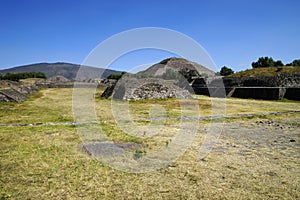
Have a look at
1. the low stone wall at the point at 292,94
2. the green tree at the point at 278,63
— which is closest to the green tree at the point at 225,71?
the green tree at the point at 278,63

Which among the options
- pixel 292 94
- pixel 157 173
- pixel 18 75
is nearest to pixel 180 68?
pixel 292 94

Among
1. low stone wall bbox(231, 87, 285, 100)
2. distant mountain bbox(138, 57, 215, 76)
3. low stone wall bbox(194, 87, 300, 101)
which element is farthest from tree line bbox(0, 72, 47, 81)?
low stone wall bbox(231, 87, 285, 100)

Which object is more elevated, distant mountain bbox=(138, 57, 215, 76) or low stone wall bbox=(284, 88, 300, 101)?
distant mountain bbox=(138, 57, 215, 76)

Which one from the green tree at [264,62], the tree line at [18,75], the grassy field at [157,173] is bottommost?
→ the grassy field at [157,173]

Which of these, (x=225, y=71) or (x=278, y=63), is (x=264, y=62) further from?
(x=225, y=71)

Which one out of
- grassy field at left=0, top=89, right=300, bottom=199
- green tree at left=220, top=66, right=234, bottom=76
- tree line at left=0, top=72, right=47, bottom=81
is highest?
green tree at left=220, top=66, right=234, bottom=76

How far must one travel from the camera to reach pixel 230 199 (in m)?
3.37

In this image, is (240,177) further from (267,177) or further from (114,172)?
(114,172)

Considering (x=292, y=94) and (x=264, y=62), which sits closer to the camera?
(x=292, y=94)

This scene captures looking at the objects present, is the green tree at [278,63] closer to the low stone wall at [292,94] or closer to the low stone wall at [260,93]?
the low stone wall at [260,93]

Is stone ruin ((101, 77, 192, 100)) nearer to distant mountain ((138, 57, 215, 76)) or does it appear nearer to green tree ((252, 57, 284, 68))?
distant mountain ((138, 57, 215, 76))

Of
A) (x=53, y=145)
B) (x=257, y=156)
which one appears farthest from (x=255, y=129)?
(x=53, y=145)

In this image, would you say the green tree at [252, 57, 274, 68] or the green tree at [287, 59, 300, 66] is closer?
the green tree at [287, 59, 300, 66]

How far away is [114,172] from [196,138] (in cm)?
337
